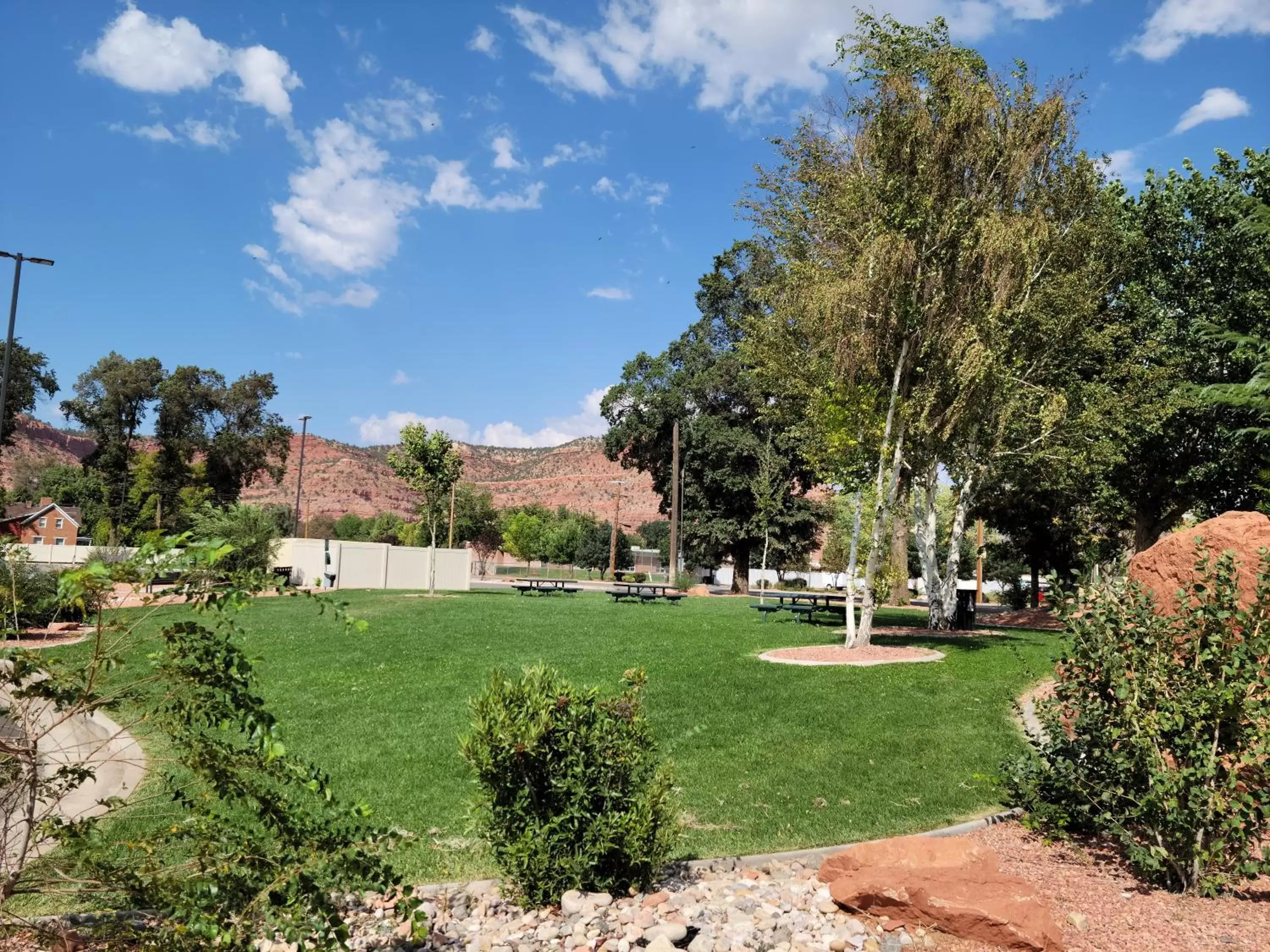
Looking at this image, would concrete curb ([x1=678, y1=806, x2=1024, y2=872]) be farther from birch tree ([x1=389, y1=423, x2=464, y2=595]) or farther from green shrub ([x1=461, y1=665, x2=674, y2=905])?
birch tree ([x1=389, y1=423, x2=464, y2=595])

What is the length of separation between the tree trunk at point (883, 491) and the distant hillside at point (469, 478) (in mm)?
81631

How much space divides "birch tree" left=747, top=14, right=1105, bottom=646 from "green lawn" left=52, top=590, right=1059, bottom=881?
Result: 332 centimetres

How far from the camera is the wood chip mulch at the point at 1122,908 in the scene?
3.74 m

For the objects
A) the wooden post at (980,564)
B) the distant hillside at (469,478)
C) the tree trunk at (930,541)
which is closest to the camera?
the tree trunk at (930,541)

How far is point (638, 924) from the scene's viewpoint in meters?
3.69

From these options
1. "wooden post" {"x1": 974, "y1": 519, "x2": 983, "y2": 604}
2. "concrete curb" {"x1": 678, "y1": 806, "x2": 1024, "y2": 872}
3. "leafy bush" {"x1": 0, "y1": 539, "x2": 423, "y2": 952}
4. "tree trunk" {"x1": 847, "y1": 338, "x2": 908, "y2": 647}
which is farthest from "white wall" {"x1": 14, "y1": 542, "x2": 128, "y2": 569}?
A: "leafy bush" {"x1": 0, "y1": 539, "x2": 423, "y2": 952}

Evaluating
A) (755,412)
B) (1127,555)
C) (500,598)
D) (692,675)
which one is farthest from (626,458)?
(692,675)

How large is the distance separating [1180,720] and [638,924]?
109 inches

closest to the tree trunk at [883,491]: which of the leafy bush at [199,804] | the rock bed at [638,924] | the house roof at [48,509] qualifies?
the rock bed at [638,924]

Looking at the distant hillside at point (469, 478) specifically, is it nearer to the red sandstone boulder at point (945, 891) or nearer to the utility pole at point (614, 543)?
the utility pole at point (614, 543)

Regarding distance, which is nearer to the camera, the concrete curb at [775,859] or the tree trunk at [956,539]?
the concrete curb at [775,859]

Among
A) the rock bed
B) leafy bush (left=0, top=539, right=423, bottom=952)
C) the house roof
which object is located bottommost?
the rock bed

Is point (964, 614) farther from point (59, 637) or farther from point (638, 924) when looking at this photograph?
point (59, 637)

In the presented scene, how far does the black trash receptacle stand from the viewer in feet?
64.1
